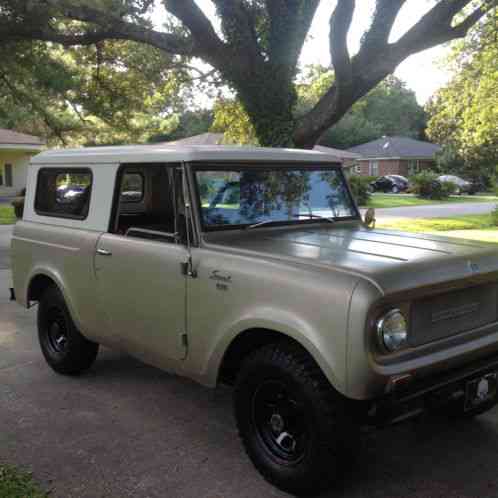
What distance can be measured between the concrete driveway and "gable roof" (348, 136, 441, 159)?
179 feet

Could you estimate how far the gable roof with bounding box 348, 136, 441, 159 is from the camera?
187 ft

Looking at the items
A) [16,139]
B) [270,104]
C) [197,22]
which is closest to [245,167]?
[197,22]

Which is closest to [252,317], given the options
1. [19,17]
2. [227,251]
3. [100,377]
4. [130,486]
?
[227,251]

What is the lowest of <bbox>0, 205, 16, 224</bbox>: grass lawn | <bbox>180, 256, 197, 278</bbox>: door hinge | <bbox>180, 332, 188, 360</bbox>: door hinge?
<bbox>0, 205, 16, 224</bbox>: grass lawn

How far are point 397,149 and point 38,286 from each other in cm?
5541

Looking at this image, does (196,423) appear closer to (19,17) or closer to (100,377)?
(100,377)

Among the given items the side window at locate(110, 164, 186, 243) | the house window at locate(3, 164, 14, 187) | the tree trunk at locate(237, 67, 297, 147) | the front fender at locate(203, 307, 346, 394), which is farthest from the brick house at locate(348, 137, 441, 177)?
the front fender at locate(203, 307, 346, 394)

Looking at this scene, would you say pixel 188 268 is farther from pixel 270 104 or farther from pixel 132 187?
pixel 270 104

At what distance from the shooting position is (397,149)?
57.4 meters

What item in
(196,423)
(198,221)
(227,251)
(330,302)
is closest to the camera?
(330,302)

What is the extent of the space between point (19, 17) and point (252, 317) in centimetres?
1275

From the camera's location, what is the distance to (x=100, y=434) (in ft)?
13.3

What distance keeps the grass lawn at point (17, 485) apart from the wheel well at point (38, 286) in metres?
2.06

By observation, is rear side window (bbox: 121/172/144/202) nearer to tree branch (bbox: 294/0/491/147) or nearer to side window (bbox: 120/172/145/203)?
side window (bbox: 120/172/145/203)
